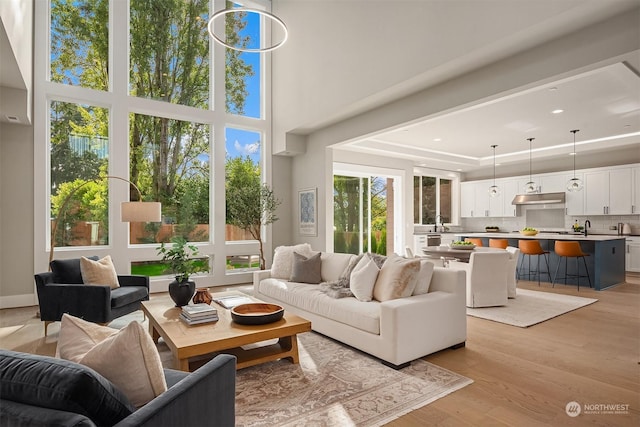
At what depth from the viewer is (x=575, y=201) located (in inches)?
348

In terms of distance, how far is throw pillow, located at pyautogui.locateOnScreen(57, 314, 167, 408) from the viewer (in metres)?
1.27

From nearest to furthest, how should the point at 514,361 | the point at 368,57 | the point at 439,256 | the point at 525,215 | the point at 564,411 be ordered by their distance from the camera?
the point at 564,411, the point at 514,361, the point at 368,57, the point at 439,256, the point at 525,215

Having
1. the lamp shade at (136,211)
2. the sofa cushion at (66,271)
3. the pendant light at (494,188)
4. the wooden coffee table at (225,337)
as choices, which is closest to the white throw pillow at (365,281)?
the wooden coffee table at (225,337)

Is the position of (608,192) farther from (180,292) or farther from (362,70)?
(180,292)

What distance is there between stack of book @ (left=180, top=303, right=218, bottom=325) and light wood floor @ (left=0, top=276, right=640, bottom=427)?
158cm

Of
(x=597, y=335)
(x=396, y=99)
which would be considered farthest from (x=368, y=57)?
(x=597, y=335)

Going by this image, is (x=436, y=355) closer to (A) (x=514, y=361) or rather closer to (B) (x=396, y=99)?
(A) (x=514, y=361)

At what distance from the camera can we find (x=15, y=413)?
1010 millimetres

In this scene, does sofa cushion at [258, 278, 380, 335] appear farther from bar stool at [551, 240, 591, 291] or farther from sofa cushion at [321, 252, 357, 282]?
bar stool at [551, 240, 591, 291]

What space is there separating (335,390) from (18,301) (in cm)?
519

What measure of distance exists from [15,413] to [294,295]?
3.23 metres

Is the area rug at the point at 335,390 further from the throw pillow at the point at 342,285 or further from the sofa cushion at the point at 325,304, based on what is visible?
the throw pillow at the point at 342,285

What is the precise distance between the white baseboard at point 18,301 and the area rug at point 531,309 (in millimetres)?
6266

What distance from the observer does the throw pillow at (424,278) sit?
3.44 m
